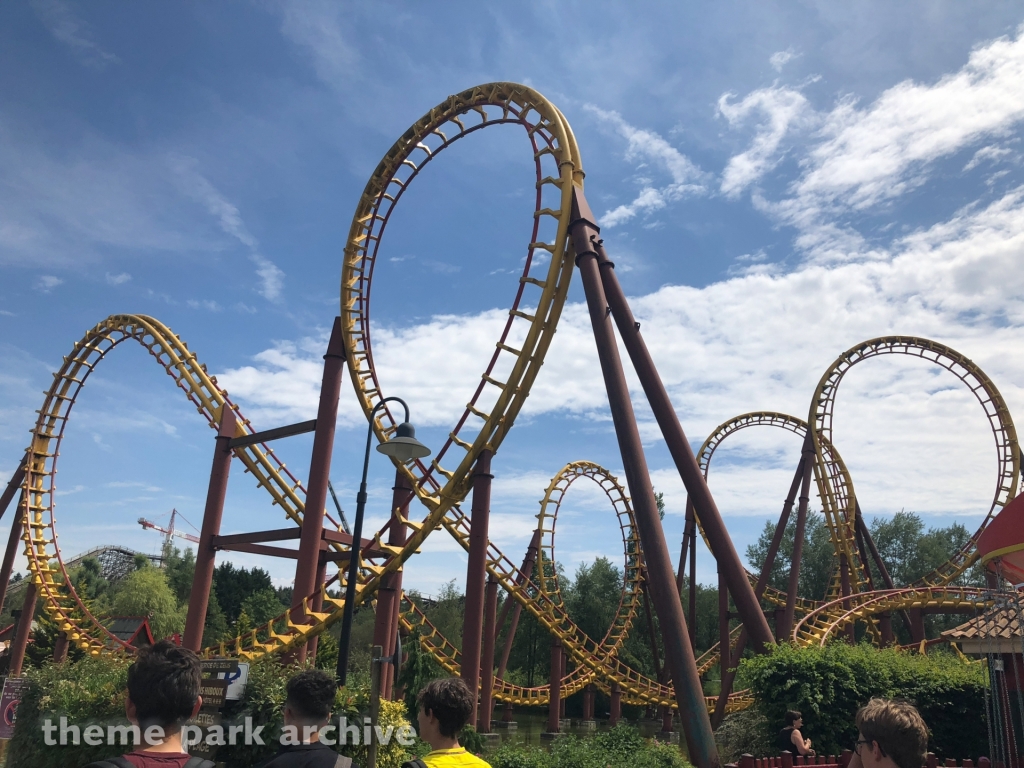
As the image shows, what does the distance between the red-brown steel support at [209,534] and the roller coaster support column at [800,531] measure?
38.6 feet

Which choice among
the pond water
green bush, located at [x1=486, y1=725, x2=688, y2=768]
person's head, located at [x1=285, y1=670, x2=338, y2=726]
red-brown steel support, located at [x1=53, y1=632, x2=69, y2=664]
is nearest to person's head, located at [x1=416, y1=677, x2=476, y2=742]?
person's head, located at [x1=285, y1=670, x2=338, y2=726]

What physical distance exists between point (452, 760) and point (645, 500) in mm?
6700

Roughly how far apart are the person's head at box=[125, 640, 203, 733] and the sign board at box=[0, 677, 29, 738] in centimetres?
962

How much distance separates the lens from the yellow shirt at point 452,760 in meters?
2.16

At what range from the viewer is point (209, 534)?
530 inches

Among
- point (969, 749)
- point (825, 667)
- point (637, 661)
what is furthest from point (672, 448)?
point (637, 661)

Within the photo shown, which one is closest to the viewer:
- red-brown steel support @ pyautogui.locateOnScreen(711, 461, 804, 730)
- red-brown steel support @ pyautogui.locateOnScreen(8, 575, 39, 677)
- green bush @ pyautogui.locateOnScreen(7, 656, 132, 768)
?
green bush @ pyautogui.locateOnScreen(7, 656, 132, 768)

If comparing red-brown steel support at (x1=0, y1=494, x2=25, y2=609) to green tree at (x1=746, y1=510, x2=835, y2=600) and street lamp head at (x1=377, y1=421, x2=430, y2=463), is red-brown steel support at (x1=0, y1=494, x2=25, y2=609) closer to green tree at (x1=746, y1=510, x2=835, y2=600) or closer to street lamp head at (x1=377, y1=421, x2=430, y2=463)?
street lamp head at (x1=377, y1=421, x2=430, y2=463)

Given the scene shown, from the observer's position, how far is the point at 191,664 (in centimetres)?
212

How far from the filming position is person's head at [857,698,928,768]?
7.20 ft

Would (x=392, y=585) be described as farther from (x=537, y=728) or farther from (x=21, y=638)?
(x=537, y=728)

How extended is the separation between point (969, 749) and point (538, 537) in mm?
13516

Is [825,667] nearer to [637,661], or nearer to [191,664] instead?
[191,664]

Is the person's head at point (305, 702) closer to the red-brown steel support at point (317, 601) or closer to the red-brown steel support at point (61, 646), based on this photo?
the red-brown steel support at point (317, 601)
